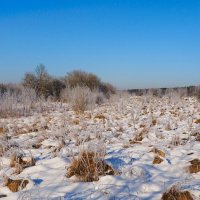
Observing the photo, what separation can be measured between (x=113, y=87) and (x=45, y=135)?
3074 centimetres

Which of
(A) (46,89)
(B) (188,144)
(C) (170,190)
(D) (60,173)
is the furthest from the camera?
(A) (46,89)

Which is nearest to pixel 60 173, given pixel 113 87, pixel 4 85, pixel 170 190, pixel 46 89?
pixel 170 190

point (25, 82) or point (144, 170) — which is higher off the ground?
point (25, 82)

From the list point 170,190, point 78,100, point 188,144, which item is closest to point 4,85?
point 78,100

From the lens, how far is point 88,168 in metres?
4.29

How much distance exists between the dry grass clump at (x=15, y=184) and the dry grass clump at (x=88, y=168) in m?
0.56

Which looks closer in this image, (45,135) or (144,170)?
(144,170)

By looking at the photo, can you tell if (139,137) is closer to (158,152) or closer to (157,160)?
(158,152)

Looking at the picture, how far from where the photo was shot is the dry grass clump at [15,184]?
13.1ft

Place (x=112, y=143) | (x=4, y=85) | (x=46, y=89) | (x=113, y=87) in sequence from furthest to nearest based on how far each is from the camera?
1. (x=113, y=87)
2. (x=4, y=85)
3. (x=46, y=89)
4. (x=112, y=143)

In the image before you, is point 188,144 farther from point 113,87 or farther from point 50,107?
point 113,87

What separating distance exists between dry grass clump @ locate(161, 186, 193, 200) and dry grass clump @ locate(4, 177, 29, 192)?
1.64 metres

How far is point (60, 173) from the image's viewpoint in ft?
14.7

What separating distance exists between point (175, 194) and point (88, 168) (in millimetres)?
1253
